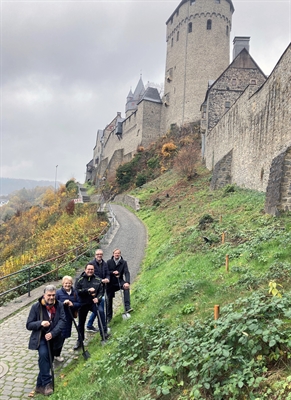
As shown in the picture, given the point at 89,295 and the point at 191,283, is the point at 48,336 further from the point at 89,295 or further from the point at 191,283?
the point at 191,283

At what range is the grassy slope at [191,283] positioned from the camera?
13.9 feet

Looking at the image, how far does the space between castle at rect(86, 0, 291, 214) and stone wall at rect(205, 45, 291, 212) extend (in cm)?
3

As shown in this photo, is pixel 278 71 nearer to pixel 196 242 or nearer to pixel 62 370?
pixel 196 242

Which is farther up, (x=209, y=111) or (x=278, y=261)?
(x=209, y=111)

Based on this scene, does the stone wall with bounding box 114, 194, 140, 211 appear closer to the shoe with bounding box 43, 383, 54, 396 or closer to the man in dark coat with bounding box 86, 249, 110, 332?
the man in dark coat with bounding box 86, 249, 110, 332

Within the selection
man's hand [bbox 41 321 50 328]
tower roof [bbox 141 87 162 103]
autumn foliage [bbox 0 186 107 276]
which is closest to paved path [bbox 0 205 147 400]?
man's hand [bbox 41 321 50 328]

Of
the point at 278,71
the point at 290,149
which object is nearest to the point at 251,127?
the point at 278,71

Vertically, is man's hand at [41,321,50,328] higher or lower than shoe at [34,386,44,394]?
higher

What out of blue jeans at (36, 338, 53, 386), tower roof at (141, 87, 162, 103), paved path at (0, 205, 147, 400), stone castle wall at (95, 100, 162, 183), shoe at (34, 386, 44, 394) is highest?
tower roof at (141, 87, 162, 103)

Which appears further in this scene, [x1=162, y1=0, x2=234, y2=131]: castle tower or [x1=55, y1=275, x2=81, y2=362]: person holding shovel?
[x1=162, y1=0, x2=234, y2=131]: castle tower

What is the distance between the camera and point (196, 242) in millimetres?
10523

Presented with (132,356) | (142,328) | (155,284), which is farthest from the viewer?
(155,284)

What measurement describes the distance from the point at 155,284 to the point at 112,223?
1331 cm

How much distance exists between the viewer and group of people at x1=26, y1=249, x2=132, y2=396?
15.2 feet
